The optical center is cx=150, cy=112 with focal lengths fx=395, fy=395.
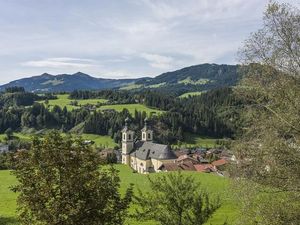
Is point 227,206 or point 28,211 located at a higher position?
point 28,211

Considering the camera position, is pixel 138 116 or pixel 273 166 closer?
pixel 273 166

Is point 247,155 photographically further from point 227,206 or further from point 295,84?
point 227,206

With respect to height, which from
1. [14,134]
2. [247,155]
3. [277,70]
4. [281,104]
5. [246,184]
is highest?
[277,70]

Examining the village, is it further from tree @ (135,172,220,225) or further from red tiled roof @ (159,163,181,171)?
tree @ (135,172,220,225)

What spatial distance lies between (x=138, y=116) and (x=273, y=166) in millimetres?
157913

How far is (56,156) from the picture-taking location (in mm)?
12516

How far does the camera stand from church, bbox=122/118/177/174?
10319 centimetres

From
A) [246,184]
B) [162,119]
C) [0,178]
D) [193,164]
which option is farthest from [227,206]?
[162,119]

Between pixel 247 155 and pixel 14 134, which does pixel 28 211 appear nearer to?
pixel 247 155

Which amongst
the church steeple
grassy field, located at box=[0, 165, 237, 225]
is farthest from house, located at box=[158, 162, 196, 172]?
grassy field, located at box=[0, 165, 237, 225]

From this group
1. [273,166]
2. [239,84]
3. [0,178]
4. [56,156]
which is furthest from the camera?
[0,178]

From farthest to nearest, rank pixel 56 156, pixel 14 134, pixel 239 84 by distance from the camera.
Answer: pixel 14 134, pixel 239 84, pixel 56 156

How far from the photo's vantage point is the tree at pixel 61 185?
39.7ft

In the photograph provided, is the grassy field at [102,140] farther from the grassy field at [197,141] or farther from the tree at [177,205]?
the tree at [177,205]
